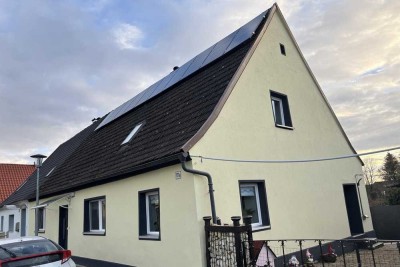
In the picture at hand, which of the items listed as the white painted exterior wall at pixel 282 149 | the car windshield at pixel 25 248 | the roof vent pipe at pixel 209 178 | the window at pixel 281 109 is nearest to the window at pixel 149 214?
the roof vent pipe at pixel 209 178

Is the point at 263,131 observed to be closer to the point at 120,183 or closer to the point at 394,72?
the point at 120,183

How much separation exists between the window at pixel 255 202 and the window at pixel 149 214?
90.4 inches

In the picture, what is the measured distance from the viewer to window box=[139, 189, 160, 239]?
8352mm

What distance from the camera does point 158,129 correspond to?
31.1 feet

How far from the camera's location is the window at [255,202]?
8.07m

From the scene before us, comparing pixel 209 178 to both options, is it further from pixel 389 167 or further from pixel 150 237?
pixel 389 167

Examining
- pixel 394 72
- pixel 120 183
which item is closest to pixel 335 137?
pixel 394 72

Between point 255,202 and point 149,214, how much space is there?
9.70 ft

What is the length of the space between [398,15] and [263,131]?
471cm

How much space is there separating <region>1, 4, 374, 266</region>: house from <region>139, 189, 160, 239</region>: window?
0.03 meters

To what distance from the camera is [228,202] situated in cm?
740

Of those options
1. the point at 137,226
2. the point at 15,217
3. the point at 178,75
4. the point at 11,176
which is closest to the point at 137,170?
the point at 137,226

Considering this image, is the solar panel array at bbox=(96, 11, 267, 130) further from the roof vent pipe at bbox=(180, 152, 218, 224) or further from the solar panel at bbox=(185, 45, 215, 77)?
the roof vent pipe at bbox=(180, 152, 218, 224)

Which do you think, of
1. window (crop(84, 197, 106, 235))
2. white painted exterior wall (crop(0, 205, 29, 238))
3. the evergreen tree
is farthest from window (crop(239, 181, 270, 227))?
the evergreen tree
